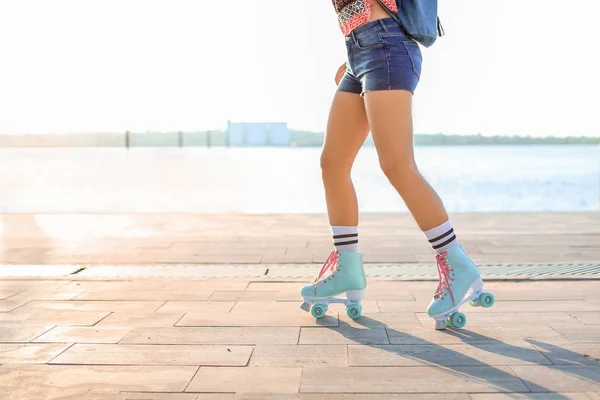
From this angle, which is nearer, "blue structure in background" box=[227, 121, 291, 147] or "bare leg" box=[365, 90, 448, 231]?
"bare leg" box=[365, 90, 448, 231]

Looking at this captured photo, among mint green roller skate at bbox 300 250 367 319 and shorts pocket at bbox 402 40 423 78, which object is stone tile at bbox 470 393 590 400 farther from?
shorts pocket at bbox 402 40 423 78

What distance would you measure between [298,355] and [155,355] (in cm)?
37

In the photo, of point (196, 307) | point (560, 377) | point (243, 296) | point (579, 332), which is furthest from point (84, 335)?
point (579, 332)

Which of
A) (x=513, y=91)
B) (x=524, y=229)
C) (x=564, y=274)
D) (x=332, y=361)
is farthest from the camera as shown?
(x=513, y=91)

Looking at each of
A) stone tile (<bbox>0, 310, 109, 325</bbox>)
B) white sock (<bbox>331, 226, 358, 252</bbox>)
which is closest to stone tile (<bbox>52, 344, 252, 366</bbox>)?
stone tile (<bbox>0, 310, 109, 325</bbox>)

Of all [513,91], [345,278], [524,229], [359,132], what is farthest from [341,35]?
[513,91]

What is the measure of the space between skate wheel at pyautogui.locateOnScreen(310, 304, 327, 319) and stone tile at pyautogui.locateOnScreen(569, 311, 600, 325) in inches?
31.0

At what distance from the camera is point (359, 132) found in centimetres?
214

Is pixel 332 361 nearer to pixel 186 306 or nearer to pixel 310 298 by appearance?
pixel 310 298

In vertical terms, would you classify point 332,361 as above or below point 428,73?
below

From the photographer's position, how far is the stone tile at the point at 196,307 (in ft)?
7.62

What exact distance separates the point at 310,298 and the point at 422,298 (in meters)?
0.48

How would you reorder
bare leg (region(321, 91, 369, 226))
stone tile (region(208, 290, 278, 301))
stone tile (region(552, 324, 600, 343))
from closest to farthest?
stone tile (region(552, 324, 600, 343)) → bare leg (region(321, 91, 369, 226)) → stone tile (region(208, 290, 278, 301))

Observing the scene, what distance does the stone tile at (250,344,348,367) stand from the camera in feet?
5.63
